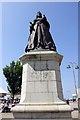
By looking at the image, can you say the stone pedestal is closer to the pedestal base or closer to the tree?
the pedestal base

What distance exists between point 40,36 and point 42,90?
264 cm

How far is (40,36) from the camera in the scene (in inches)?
425

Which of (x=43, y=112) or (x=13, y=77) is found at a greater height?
(x=13, y=77)

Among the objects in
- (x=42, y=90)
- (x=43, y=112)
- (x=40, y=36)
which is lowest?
(x=43, y=112)

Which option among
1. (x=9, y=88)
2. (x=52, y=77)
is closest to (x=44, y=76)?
(x=52, y=77)

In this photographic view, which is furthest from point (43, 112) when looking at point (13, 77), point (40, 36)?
point (13, 77)

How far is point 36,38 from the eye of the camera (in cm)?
1084

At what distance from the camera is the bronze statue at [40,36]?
34.7 feet

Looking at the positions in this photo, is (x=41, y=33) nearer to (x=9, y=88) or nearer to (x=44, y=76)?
(x=44, y=76)

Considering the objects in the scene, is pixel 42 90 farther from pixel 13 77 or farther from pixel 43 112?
pixel 13 77

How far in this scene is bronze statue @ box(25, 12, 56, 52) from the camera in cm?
1058

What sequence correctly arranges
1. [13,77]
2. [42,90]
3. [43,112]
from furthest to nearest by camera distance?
[13,77]
[42,90]
[43,112]

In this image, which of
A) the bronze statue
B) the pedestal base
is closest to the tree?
the bronze statue

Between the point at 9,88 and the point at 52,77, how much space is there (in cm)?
2412
